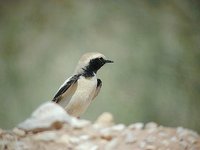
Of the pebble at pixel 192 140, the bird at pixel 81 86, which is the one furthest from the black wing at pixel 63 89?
the pebble at pixel 192 140

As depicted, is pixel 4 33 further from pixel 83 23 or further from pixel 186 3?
pixel 186 3

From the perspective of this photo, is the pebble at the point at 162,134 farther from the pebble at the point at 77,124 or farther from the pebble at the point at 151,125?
the pebble at the point at 77,124

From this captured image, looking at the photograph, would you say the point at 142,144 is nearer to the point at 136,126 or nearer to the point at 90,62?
the point at 136,126

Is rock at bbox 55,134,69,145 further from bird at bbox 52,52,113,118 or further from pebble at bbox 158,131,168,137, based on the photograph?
pebble at bbox 158,131,168,137

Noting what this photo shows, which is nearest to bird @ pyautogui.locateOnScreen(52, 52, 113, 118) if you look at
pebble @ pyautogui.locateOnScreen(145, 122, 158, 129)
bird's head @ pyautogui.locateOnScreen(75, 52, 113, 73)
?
bird's head @ pyautogui.locateOnScreen(75, 52, 113, 73)

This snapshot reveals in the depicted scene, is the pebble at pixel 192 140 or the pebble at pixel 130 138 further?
the pebble at pixel 192 140

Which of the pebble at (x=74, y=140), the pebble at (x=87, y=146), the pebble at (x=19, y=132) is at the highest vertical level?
the pebble at (x=19, y=132)
